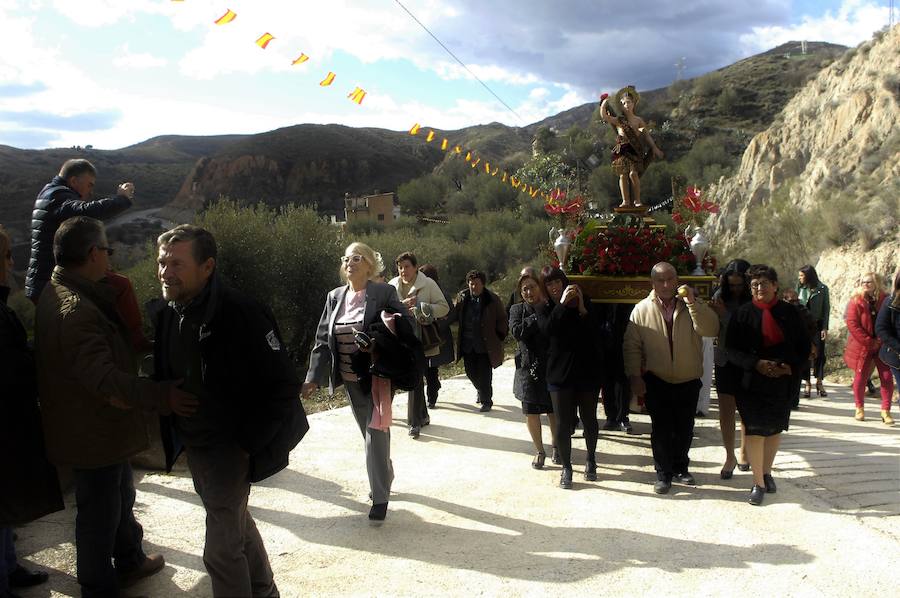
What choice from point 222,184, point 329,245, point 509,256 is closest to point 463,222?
point 509,256

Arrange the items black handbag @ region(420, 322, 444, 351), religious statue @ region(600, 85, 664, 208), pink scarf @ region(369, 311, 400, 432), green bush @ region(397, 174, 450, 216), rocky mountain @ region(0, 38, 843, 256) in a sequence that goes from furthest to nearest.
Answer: green bush @ region(397, 174, 450, 216), rocky mountain @ region(0, 38, 843, 256), religious statue @ region(600, 85, 664, 208), black handbag @ region(420, 322, 444, 351), pink scarf @ region(369, 311, 400, 432)

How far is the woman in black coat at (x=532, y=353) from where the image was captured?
18.6 ft

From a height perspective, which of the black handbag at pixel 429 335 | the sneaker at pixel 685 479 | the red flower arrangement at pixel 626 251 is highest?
the red flower arrangement at pixel 626 251

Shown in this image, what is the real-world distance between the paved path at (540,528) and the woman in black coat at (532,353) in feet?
1.65

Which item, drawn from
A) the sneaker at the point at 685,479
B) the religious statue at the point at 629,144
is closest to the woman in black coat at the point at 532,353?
the sneaker at the point at 685,479

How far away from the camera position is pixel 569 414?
5.58m

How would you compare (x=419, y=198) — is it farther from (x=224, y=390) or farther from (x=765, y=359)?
(x=224, y=390)

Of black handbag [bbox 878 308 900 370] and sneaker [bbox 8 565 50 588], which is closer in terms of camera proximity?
sneaker [bbox 8 565 50 588]

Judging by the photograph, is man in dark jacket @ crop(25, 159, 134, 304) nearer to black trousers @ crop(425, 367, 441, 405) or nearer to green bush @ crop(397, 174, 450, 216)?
black trousers @ crop(425, 367, 441, 405)

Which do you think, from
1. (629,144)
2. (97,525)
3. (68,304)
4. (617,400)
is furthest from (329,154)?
(97,525)

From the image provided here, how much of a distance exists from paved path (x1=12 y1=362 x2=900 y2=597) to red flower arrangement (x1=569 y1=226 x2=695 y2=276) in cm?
190

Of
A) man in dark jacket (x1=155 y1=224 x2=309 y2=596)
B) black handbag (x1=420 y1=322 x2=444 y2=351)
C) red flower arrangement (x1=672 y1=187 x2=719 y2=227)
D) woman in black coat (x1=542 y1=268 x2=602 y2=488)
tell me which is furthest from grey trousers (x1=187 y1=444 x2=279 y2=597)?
red flower arrangement (x1=672 y1=187 x2=719 y2=227)

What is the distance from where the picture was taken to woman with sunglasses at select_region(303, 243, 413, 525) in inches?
188

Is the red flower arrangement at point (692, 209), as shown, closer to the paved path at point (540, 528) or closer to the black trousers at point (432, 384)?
the paved path at point (540, 528)
